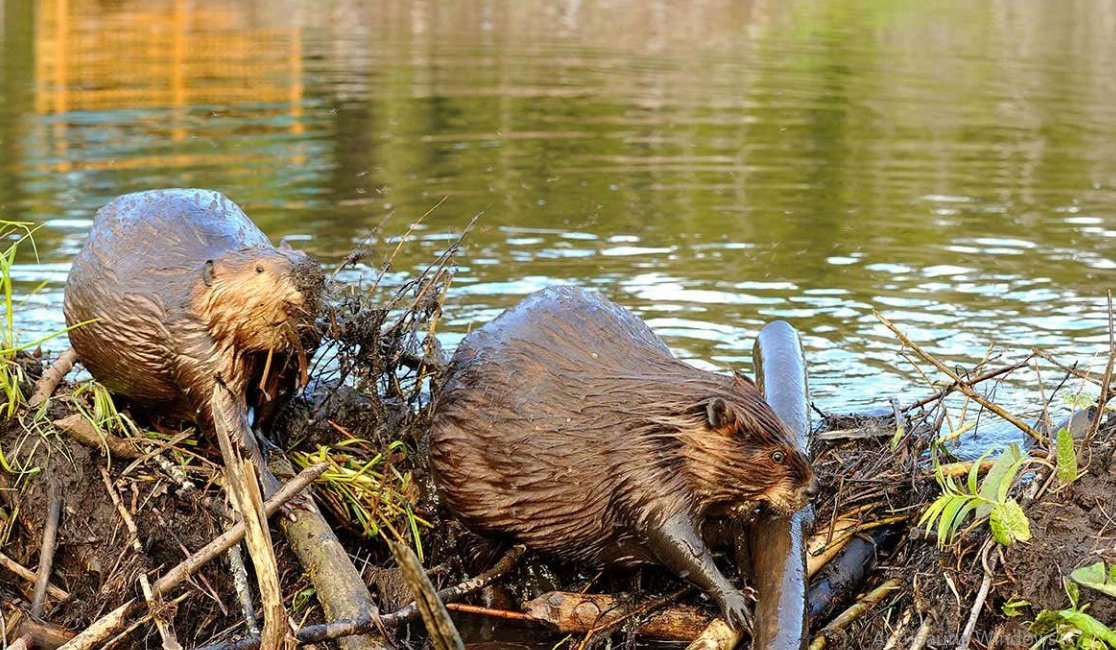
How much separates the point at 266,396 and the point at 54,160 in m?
10.4

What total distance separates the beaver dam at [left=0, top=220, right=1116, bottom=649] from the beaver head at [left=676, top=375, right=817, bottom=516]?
0.25 m

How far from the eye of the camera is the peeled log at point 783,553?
4.09 metres

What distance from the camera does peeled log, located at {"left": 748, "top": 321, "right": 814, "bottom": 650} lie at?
409 cm

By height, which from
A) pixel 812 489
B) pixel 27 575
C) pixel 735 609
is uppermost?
pixel 812 489

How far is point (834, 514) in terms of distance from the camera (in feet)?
15.2

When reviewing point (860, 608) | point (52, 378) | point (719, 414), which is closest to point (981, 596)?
point (860, 608)

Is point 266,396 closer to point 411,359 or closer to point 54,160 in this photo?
point 411,359

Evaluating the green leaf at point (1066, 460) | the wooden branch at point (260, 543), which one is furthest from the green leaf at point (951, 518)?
the wooden branch at point (260, 543)

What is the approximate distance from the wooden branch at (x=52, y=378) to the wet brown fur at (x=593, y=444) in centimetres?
163

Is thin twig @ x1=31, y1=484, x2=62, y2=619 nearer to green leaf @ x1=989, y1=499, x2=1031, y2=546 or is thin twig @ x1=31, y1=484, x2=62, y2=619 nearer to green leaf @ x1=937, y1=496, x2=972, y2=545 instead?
green leaf @ x1=937, y1=496, x2=972, y2=545

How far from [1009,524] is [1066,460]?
28 centimetres

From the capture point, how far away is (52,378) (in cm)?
528

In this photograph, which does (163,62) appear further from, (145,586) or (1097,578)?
(1097,578)

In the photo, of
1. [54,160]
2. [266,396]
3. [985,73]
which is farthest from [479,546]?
[985,73]
